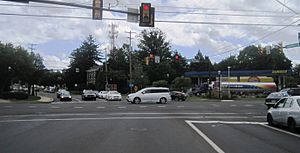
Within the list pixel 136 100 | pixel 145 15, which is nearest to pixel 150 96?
pixel 136 100

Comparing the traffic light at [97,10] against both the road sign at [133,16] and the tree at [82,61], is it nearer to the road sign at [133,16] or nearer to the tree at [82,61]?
the road sign at [133,16]

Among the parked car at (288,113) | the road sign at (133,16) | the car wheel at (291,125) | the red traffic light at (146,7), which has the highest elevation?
the red traffic light at (146,7)

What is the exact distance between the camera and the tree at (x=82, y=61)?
126m

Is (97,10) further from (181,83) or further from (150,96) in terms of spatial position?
(181,83)

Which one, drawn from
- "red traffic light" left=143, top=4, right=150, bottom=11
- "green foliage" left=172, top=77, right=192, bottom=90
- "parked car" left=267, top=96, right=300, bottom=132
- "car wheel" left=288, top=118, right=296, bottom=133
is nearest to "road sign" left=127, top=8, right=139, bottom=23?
"red traffic light" left=143, top=4, right=150, bottom=11

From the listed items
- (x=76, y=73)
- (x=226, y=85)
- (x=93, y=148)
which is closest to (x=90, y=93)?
(x=226, y=85)

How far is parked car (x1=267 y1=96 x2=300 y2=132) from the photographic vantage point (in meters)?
14.7

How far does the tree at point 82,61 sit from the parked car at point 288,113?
110 m

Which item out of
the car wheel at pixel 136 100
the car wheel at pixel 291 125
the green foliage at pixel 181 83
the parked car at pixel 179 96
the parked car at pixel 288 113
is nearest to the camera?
the parked car at pixel 288 113

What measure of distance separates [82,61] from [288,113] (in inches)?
4632

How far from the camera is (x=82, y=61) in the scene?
424 ft

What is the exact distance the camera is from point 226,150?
1042 centimetres

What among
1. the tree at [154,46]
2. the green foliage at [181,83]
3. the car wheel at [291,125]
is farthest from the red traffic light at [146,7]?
the tree at [154,46]

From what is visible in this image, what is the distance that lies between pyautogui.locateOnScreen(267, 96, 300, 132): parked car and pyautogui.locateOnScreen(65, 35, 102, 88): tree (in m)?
110
